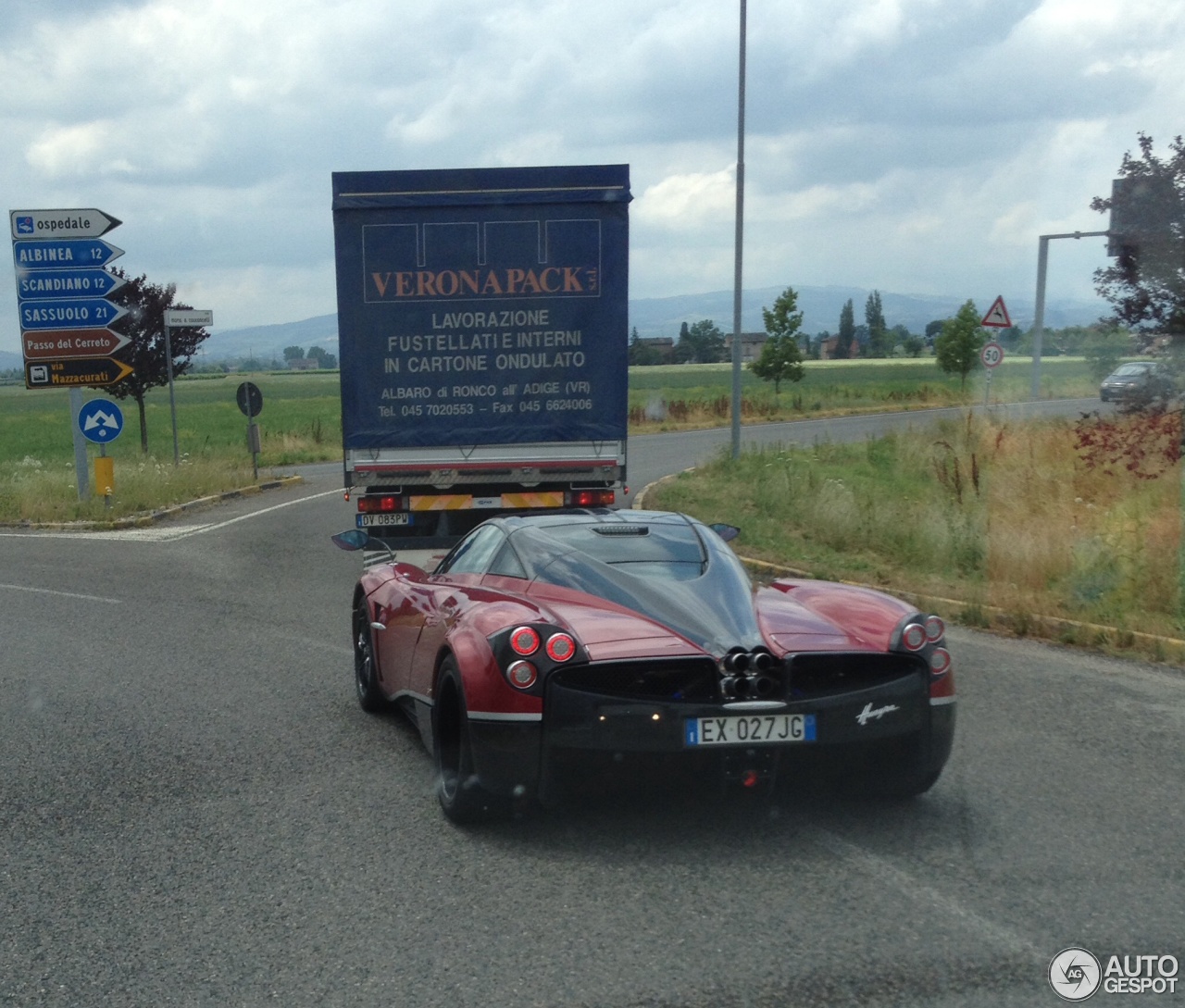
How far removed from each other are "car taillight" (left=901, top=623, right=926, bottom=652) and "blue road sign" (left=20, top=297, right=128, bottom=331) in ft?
66.8

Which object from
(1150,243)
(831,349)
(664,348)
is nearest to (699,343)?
(664,348)

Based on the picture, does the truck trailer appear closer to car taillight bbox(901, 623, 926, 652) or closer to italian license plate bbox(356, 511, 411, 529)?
italian license plate bbox(356, 511, 411, 529)

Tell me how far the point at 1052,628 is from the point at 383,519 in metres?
5.95

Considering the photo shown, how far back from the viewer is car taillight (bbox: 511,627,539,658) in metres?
5.07

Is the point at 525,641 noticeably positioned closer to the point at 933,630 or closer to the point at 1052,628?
the point at 933,630

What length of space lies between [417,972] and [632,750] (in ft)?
4.00

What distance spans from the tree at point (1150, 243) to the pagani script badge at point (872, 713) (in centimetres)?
1120

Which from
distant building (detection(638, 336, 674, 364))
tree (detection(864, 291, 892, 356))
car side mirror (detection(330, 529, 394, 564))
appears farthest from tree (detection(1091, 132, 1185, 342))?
tree (detection(864, 291, 892, 356))

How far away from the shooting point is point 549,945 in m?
4.21

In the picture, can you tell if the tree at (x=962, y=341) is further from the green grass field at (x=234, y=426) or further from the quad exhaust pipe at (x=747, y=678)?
the quad exhaust pipe at (x=747, y=678)

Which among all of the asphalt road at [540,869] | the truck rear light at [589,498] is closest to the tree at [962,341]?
the truck rear light at [589,498]

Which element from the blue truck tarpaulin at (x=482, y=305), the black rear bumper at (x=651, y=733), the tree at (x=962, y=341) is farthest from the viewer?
the tree at (x=962, y=341)

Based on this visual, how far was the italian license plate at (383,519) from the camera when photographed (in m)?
12.5

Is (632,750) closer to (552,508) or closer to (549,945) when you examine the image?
(549,945)
